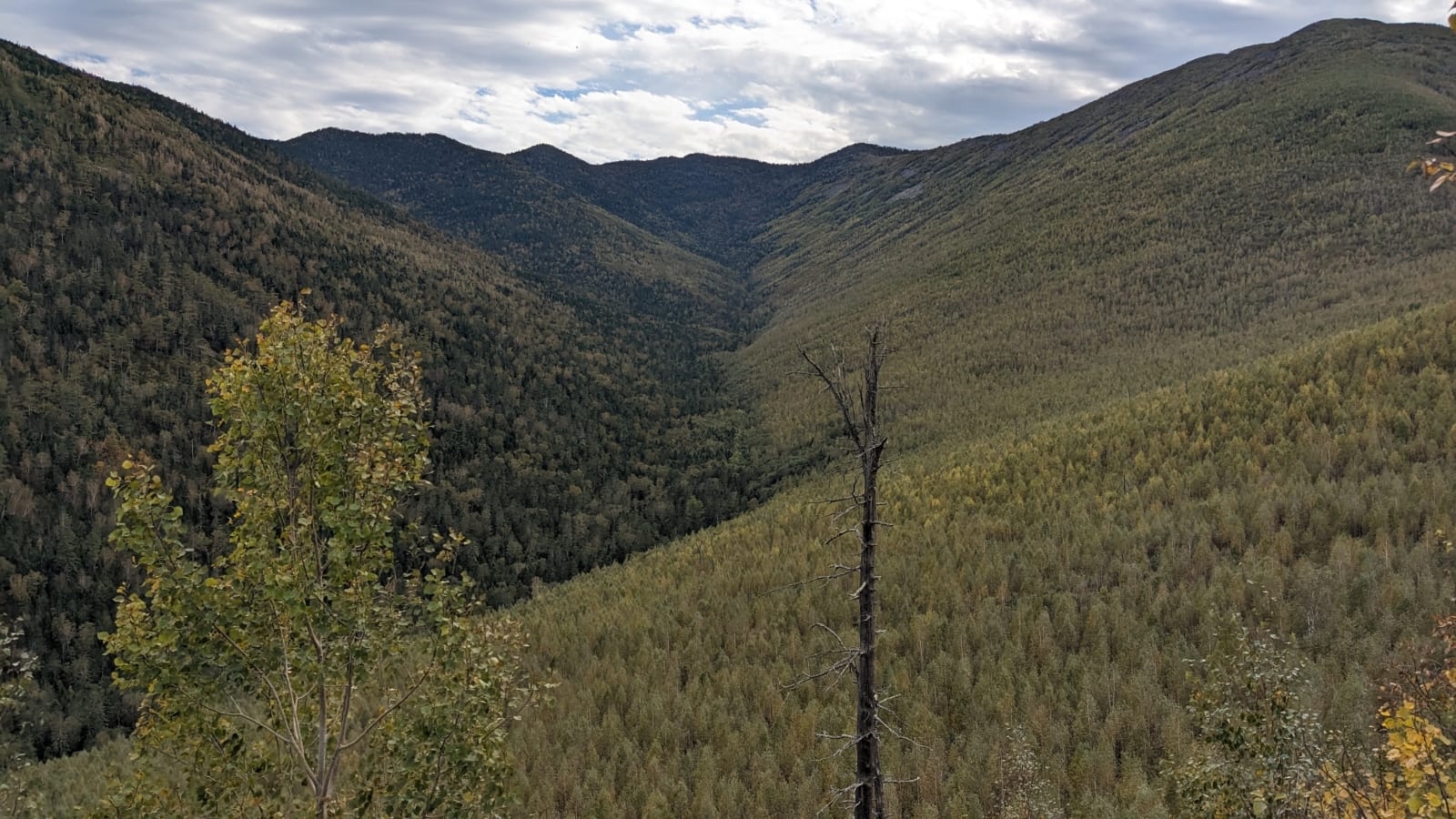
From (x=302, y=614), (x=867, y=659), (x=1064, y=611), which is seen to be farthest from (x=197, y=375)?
(x=867, y=659)

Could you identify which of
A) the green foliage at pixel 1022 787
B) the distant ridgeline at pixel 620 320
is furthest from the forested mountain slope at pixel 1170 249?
the green foliage at pixel 1022 787

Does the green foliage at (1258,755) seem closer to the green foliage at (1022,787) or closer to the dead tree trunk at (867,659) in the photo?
the green foliage at (1022,787)

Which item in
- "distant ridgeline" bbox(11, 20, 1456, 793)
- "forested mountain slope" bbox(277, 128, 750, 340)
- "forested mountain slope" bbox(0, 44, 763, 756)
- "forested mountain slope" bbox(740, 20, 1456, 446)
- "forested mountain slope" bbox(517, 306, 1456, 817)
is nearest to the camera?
"forested mountain slope" bbox(517, 306, 1456, 817)

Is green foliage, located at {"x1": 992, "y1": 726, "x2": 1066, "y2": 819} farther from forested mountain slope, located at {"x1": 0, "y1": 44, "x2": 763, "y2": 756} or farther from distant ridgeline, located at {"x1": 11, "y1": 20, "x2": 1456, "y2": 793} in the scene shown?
forested mountain slope, located at {"x1": 0, "y1": 44, "x2": 763, "y2": 756}

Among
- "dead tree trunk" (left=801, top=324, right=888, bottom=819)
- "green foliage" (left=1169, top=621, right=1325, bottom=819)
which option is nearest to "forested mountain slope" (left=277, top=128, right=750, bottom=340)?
"dead tree trunk" (left=801, top=324, right=888, bottom=819)

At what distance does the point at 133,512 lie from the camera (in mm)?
6180

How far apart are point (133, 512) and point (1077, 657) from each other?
15.3 metres

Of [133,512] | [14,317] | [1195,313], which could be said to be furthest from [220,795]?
[14,317]

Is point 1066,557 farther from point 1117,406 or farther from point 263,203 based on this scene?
point 263,203

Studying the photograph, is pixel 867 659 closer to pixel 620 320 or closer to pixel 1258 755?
pixel 1258 755

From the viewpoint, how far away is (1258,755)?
637 cm

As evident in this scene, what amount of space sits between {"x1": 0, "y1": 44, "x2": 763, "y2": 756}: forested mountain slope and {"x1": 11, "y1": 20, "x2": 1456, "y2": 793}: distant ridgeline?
0.86 feet

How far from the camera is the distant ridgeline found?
42.3 meters

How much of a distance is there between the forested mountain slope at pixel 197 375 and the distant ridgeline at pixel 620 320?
0.26m
